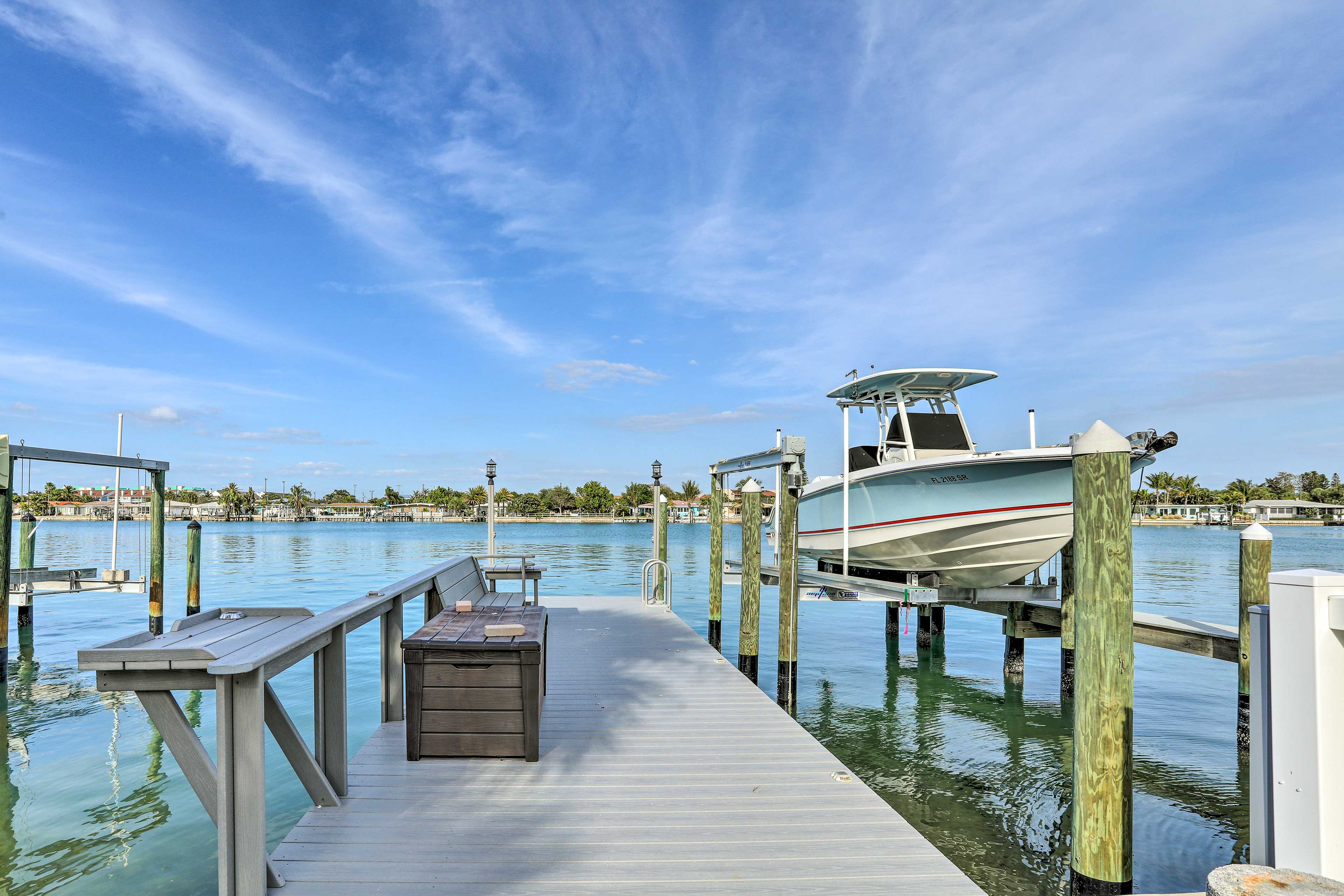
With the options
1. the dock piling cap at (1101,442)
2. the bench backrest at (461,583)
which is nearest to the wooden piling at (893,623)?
the bench backrest at (461,583)

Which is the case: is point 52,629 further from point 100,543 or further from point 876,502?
point 100,543

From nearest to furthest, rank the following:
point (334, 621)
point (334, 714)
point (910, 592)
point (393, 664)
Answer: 1. point (334, 621)
2. point (334, 714)
3. point (393, 664)
4. point (910, 592)

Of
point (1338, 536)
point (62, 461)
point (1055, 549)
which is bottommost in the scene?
point (1338, 536)

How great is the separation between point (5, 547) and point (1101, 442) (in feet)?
42.2

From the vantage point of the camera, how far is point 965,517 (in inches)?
355

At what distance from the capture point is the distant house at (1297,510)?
98.2 metres

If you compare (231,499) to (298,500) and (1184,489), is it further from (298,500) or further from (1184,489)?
(1184,489)

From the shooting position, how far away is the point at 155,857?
4848 millimetres

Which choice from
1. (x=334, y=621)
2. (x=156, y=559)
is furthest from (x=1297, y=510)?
(x=334, y=621)

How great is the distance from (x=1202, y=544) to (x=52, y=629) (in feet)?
212

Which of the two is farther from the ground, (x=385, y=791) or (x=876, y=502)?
(x=876, y=502)

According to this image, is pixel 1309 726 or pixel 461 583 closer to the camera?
pixel 1309 726

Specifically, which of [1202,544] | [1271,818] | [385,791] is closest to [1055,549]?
[1271,818]

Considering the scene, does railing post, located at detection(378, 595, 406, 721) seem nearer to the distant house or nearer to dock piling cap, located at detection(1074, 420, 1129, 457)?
dock piling cap, located at detection(1074, 420, 1129, 457)
